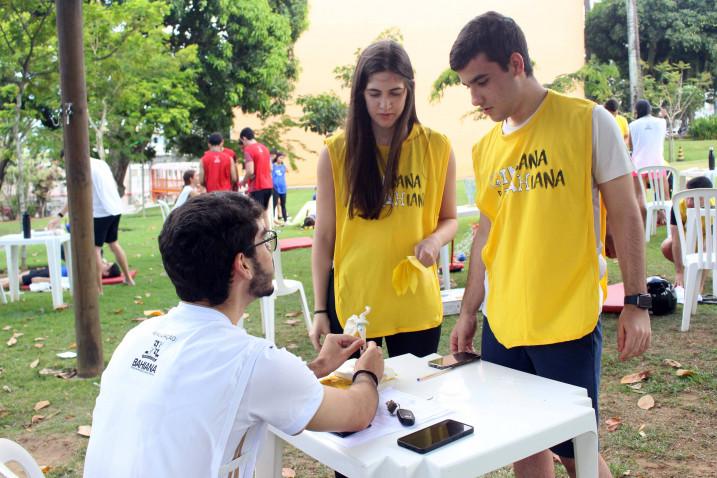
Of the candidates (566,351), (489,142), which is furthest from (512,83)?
(566,351)

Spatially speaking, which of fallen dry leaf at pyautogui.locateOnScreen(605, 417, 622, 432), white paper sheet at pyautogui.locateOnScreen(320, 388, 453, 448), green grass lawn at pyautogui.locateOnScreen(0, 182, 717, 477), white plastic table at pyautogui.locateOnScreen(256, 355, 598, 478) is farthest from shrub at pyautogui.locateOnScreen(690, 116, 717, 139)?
white paper sheet at pyautogui.locateOnScreen(320, 388, 453, 448)

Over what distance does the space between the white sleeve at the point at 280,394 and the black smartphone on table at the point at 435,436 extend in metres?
0.23

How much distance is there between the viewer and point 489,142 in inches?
90.9

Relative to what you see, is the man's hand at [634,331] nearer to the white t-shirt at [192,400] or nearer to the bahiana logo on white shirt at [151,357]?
the white t-shirt at [192,400]

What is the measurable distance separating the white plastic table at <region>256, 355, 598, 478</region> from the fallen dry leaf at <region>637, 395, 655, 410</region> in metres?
2.16

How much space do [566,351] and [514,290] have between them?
0.76 feet

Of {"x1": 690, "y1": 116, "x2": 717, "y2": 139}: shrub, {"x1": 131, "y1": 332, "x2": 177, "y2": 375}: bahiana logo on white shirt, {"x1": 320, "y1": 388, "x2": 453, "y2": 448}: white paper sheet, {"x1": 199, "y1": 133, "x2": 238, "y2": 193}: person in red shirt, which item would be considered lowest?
{"x1": 320, "y1": 388, "x2": 453, "y2": 448}: white paper sheet

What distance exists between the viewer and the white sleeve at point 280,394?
152cm

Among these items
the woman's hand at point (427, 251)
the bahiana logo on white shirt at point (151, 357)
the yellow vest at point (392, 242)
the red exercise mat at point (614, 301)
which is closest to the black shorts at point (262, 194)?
the red exercise mat at point (614, 301)

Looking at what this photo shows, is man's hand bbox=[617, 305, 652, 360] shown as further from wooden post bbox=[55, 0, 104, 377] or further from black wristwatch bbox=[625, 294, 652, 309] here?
wooden post bbox=[55, 0, 104, 377]

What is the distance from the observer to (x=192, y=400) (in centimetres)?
147

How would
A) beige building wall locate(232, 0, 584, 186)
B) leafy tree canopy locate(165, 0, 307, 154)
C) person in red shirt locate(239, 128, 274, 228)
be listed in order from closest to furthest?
person in red shirt locate(239, 128, 274, 228)
leafy tree canopy locate(165, 0, 307, 154)
beige building wall locate(232, 0, 584, 186)

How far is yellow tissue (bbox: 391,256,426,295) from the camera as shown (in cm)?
237

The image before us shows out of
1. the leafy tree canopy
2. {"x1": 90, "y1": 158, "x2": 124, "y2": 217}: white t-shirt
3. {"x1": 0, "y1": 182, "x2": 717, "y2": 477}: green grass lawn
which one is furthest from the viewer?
the leafy tree canopy
